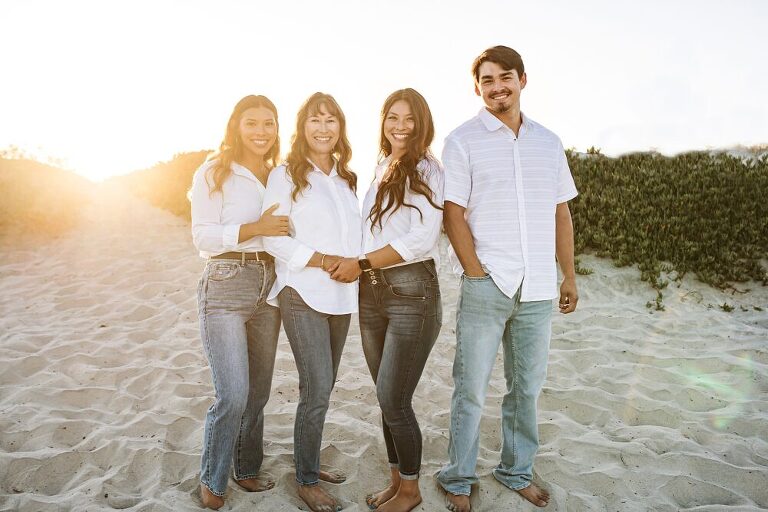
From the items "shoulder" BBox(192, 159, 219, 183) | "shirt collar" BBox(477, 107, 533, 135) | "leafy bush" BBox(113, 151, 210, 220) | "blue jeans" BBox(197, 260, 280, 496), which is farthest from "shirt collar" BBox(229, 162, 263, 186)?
"leafy bush" BBox(113, 151, 210, 220)

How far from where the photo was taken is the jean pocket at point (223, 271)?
3.26 m

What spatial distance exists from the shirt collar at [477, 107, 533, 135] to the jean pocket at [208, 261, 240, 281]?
171 cm

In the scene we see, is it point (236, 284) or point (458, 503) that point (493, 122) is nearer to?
point (236, 284)

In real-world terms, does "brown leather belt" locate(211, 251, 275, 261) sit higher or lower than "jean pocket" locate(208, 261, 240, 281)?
higher

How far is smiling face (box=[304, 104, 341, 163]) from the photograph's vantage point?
323cm

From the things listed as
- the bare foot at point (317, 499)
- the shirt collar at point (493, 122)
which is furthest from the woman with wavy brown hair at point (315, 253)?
the shirt collar at point (493, 122)

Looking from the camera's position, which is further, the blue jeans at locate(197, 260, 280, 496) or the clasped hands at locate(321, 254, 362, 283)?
the blue jeans at locate(197, 260, 280, 496)

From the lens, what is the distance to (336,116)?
10.7ft

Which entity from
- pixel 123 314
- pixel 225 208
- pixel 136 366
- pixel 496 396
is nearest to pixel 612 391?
pixel 496 396

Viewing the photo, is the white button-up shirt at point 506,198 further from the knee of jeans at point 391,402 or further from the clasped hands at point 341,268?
the knee of jeans at point 391,402

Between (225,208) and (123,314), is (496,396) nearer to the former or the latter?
(225,208)

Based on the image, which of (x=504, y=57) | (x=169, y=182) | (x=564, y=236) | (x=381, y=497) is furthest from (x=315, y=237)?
(x=169, y=182)

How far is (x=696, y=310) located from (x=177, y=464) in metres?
6.77

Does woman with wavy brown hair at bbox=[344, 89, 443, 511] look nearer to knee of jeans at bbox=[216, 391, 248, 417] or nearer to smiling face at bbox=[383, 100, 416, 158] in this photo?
smiling face at bbox=[383, 100, 416, 158]
